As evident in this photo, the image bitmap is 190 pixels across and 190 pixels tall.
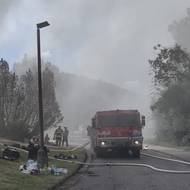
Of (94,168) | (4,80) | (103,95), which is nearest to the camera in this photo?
(94,168)

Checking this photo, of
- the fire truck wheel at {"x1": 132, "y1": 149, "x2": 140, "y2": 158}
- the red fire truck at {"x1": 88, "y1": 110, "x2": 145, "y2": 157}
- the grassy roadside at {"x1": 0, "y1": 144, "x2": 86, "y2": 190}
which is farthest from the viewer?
the fire truck wheel at {"x1": 132, "y1": 149, "x2": 140, "y2": 158}

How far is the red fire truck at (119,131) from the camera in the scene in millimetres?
29328

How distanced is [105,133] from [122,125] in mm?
975

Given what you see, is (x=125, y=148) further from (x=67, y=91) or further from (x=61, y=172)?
(x=67, y=91)

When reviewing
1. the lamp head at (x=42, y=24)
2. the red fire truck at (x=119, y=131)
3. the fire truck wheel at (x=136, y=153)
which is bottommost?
the fire truck wheel at (x=136, y=153)

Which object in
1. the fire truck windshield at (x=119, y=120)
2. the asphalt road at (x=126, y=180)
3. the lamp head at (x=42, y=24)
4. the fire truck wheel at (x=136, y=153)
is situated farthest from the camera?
the fire truck windshield at (x=119, y=120)

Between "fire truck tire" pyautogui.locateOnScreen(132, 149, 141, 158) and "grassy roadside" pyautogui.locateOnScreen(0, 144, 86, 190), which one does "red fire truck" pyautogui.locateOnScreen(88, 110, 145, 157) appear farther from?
"grassy roadside" pyautogui.locateOnScreen(0, 144, 86, 190)

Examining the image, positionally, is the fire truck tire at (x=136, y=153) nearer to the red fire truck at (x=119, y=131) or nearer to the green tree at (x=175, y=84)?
the red fire truck at (x=119, y=131)

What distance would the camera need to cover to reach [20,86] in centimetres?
4553

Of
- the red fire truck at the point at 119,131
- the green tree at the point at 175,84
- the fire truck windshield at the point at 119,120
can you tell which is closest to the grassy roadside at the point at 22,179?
the red fire truck at the point at 119,131

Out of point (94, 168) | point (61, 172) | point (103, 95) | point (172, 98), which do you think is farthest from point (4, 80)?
point (103, 95)

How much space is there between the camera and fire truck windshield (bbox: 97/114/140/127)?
29812 millimetres

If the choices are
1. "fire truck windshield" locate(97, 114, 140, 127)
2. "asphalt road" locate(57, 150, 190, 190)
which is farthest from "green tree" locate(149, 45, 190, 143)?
"asphalt road" locate(57, 150, 190, 190)

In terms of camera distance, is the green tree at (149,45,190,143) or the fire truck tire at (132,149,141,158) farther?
the green tree at (149,45,190,143)
